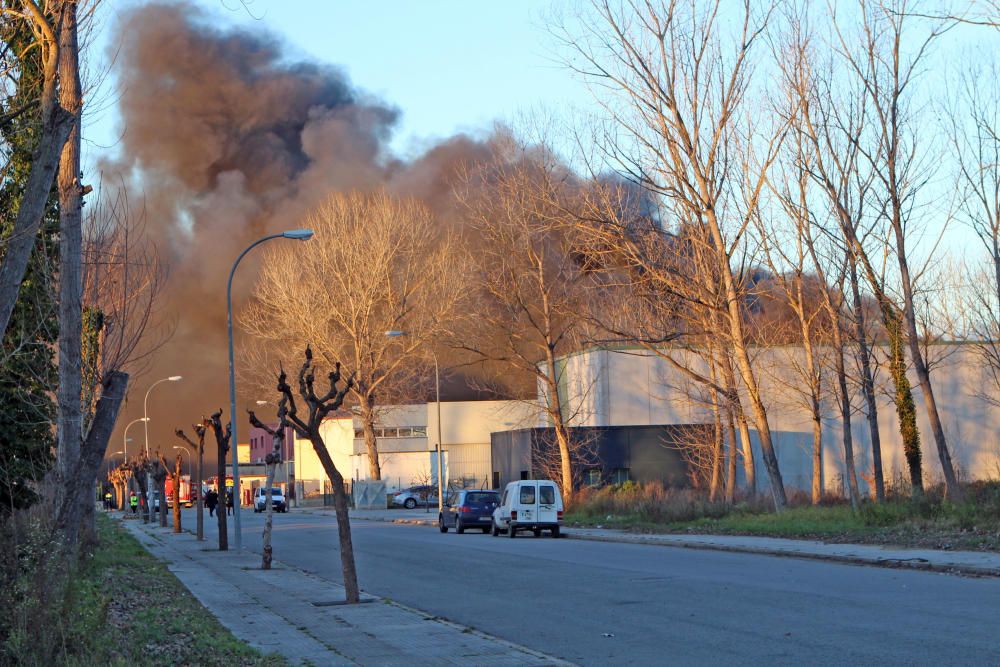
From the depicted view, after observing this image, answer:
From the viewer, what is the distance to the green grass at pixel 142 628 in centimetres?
888

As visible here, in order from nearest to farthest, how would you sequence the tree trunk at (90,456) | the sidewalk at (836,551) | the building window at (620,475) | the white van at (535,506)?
the tree trunk at (90,456), the sidewalk at (836,551), the white van at (535,506), the building window at (620,475)

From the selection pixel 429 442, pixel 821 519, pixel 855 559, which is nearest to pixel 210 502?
pixel 429 442

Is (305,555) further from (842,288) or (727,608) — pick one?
(842,288)

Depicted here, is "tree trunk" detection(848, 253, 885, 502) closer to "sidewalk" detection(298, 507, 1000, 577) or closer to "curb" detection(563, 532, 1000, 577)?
"sidewalk" detection(298, 507, 1000, 577)

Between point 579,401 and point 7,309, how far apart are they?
1986 inches

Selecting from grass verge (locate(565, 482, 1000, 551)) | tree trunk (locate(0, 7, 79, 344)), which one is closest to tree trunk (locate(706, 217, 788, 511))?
grass verge (locate(565, 482, 1000, 551))

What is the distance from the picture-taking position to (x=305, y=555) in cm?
2828

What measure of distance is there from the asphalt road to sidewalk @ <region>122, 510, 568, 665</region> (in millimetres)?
610

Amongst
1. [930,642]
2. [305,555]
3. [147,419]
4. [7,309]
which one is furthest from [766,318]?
[147,419]

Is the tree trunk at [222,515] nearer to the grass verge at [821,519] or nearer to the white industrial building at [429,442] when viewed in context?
the grass verge at [821,519]

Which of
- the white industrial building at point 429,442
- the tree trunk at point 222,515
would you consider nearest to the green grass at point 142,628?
the tree trunk at point 222,515

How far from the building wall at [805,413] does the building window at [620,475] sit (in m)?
2.84

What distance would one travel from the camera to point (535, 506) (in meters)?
34.8

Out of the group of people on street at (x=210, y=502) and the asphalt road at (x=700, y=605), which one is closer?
the asphalt road at (x=700, y=605)
